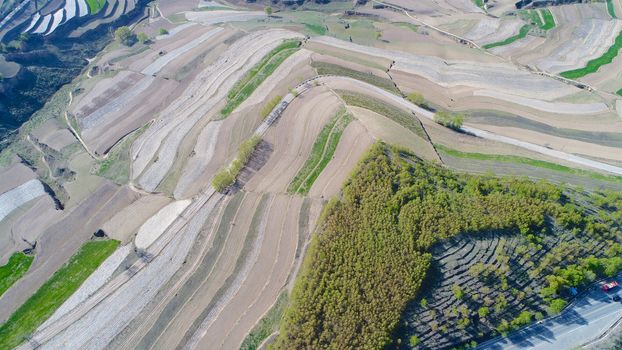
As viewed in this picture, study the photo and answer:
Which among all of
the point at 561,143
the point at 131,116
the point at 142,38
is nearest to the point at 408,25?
the point at 561,143

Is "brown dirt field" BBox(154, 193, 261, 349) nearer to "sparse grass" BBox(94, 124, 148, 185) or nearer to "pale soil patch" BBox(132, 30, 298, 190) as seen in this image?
"pale soil patch" BBox(132, 30, 298, 190)

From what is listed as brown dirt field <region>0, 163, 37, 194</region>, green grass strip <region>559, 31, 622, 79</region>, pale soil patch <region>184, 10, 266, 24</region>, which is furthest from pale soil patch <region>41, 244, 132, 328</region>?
green grass strip <region>559, 31, 622, 79</region>

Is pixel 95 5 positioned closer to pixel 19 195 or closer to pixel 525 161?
pixel 19 195

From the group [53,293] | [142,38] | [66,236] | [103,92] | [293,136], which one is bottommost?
[53,293]

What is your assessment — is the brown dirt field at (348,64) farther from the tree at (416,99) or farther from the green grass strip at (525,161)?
the green grass strip at (525,161)

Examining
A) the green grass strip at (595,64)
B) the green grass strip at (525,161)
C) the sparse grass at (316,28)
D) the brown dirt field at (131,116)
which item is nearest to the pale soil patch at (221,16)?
the sparse grass at (316,28)

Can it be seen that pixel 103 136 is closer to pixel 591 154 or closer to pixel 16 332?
pixel 16 332
